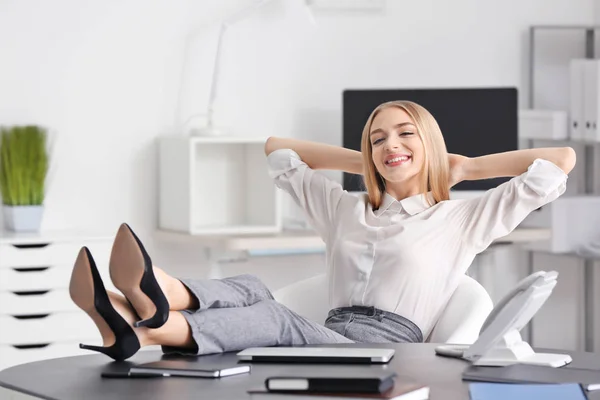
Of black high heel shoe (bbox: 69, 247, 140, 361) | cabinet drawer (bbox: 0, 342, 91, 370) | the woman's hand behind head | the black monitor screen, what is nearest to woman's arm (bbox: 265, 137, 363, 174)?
the woman's hand behind head

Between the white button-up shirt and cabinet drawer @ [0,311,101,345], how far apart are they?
1.29 m

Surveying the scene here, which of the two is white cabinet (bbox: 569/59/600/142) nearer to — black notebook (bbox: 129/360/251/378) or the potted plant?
the potted plant

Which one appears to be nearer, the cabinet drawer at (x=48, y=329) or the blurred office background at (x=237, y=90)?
the cabinet drawer at (x=48, y=329)

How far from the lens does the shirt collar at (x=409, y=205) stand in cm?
254

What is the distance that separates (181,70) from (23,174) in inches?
28.3

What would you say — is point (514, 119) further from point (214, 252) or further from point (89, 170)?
point (89, 170)

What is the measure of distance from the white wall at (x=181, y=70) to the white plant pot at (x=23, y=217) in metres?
0.14

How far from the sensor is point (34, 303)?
3508 mm

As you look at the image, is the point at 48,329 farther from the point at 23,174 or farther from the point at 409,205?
the point at 409,205

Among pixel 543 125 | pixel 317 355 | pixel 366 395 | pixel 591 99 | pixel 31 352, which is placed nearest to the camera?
pixel 366 395

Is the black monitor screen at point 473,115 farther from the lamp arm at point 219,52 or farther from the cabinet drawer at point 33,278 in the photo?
the cabinet drawer at point 33,278

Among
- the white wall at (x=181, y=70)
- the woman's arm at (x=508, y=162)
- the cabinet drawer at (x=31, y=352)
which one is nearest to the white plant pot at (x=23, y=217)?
the white wall at (x=181, y=70)

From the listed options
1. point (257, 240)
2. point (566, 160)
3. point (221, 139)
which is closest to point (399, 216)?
point (566, 160)

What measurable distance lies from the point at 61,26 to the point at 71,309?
39.8 inches
